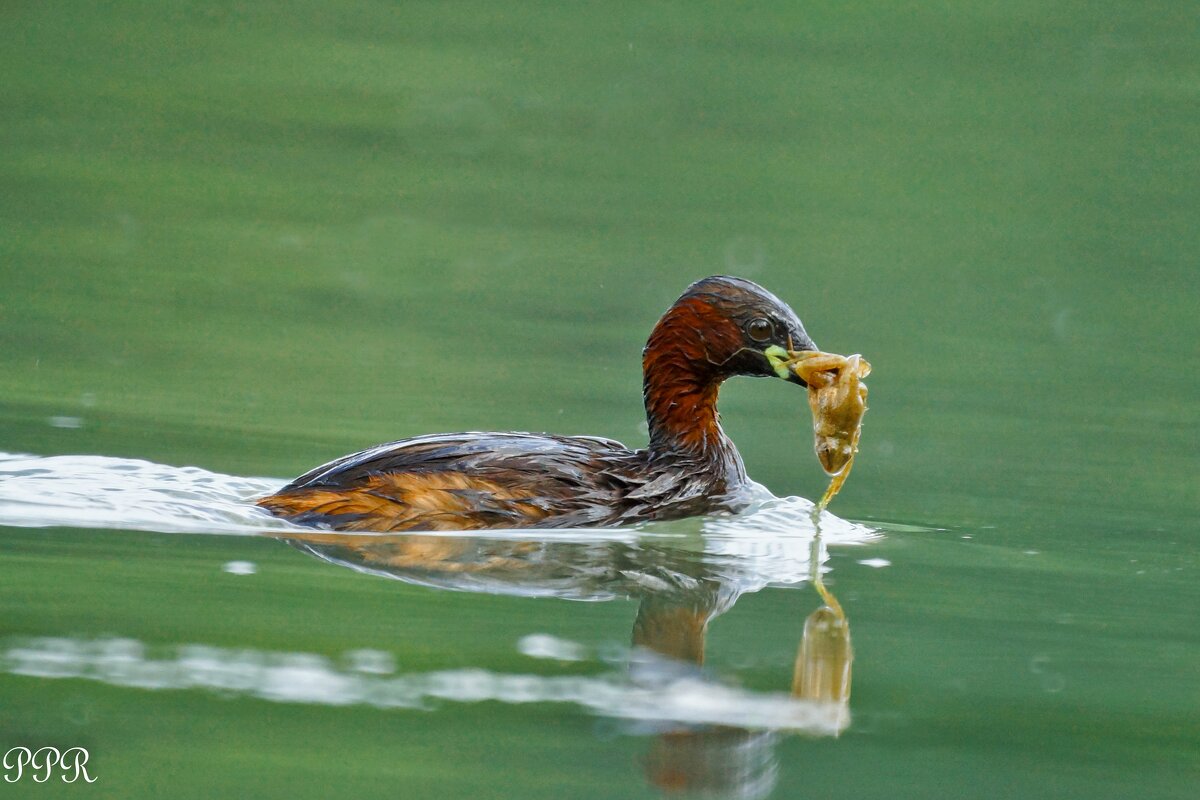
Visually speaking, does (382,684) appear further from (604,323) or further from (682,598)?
(604,323)

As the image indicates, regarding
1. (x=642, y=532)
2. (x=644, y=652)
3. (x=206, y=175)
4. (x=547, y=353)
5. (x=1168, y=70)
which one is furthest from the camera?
(x=1168, y=70)

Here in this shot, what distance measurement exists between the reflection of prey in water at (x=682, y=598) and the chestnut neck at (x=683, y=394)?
594mm

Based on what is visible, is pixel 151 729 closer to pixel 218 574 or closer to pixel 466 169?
pixel 218 574

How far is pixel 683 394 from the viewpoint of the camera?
8.71 m

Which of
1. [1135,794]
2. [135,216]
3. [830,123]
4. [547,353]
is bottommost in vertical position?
[1135,794]

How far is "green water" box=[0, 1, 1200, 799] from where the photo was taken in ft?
18.0

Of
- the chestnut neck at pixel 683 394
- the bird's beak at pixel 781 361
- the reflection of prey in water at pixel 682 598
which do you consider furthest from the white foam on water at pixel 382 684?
the chestnut neck at pixel 683 394

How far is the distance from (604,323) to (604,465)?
4.57 m

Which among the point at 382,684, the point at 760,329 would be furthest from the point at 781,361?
the point at 382,684

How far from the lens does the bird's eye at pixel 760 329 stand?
835 centimetres

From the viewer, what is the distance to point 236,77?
19.0m

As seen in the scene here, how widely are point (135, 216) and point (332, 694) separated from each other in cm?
1055

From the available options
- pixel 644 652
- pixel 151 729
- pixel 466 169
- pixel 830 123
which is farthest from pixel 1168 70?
pixel 151 729

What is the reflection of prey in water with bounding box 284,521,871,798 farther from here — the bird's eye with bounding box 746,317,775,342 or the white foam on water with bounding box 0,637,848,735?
the bird's eye with bounding box 746,317,775,342
